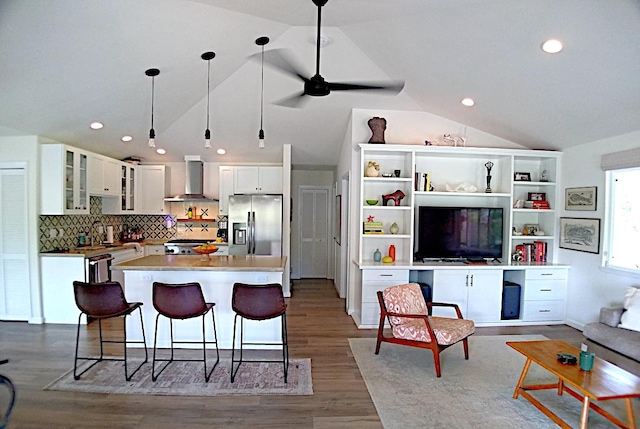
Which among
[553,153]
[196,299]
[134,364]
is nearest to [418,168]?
[553,153]

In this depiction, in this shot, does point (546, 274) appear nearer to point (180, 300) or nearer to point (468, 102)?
point (468, 102)

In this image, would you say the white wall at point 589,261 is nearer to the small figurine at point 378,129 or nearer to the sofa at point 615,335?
the sofa at point 615,335

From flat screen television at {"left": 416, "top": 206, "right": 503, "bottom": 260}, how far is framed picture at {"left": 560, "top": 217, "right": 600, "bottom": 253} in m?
0.87

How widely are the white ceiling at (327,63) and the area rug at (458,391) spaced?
114 inches

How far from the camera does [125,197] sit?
630 cm

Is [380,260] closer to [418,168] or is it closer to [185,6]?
[418,168]

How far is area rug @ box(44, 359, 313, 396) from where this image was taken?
3027 mm

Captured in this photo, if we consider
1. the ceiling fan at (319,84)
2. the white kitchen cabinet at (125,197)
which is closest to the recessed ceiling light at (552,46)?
→ the ceiling fan at (319,84)

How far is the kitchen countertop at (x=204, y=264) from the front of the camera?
3695 mm

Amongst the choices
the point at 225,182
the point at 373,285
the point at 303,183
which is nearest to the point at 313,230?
the point at 303,183

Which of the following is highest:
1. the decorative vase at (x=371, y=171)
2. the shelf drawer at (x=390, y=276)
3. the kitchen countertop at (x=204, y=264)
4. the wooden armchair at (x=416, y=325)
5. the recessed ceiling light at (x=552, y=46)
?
the recessed ceiling light at (x=552, y=46)

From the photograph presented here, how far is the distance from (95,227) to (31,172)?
148 centimetres

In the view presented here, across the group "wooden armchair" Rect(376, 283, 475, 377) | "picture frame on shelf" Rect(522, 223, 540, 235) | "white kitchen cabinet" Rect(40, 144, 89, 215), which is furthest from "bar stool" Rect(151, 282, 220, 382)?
"picture frame on shelf" Rect(522, 223, 540, 235)

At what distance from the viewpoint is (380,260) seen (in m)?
4.95
